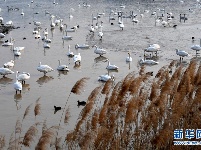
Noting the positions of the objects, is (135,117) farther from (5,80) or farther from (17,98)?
(5,80)

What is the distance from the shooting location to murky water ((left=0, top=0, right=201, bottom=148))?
46.1 ft

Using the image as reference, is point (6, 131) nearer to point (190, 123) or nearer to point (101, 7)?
point (190, 123)

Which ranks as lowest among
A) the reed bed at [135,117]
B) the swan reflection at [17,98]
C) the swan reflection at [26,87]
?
the swan reflection at [17,98]

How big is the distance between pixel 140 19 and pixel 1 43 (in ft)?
50.2

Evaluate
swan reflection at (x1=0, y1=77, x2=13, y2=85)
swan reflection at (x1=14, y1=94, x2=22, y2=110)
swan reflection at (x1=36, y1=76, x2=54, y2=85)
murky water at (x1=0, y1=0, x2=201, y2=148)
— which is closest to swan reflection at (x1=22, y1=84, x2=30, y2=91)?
murky water at (x1=0, y1=0, x2=201, y2=148)

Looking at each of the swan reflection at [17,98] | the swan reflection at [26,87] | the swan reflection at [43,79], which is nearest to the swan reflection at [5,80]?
the swan reflection at [26,87]

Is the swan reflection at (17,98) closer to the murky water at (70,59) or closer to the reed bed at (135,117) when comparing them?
the murky water at (70,59)

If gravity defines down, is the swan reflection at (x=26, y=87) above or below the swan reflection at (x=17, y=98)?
above

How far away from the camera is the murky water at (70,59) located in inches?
553

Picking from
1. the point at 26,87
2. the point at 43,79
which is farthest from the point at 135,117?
the point at 43,79

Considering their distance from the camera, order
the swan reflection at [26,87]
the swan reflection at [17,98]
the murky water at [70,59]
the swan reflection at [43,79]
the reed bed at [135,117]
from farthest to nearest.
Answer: the swan reflection at [43,79]
the swan reflection at [26,87]
the swan reflection at [17,98]
the murky water at [70,59]
the reed bed at [135,117]

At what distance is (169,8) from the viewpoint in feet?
153

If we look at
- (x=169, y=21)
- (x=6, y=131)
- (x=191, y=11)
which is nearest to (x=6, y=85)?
(x=6, y=131)

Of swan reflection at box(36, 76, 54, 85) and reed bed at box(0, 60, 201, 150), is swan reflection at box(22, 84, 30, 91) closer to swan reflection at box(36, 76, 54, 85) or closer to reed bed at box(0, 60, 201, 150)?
swan reflection at box(36, 76, 54, 85)
